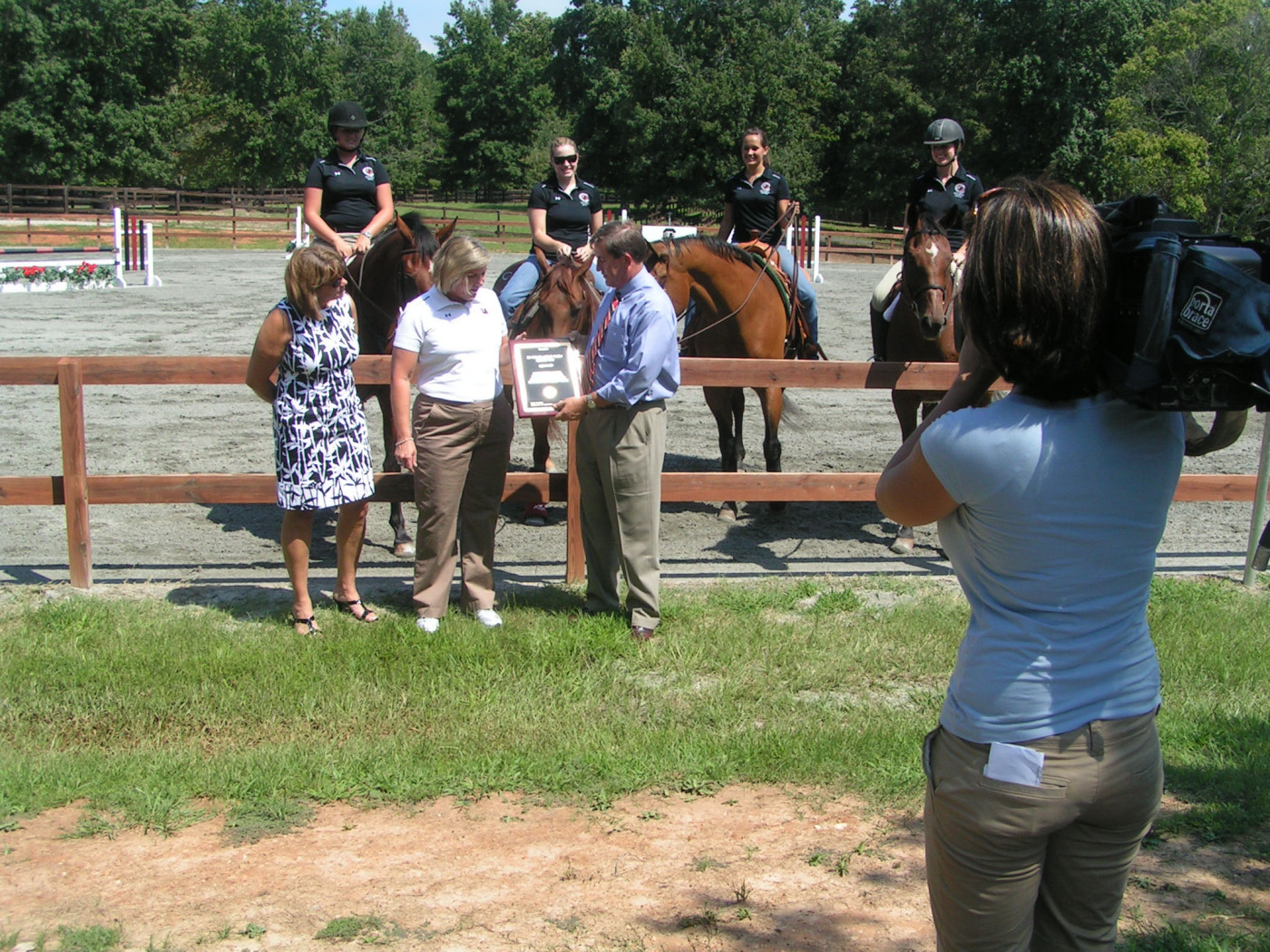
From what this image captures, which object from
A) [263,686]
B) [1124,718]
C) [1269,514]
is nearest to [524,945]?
[1124,718]

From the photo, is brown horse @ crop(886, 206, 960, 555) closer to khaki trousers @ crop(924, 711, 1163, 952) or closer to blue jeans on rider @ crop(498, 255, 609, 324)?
blue jeans on rider @ crop(498, 255, 609, 324)

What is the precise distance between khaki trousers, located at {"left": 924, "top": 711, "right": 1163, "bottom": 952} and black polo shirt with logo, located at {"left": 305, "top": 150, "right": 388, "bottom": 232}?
6837 mm

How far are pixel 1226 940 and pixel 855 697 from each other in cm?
203

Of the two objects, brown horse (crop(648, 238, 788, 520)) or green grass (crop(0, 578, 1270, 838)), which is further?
brown horse (crop(648, 238, 788, 520))

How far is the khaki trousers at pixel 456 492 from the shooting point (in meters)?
5.60

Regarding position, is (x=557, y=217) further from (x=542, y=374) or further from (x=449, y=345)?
(x=449, y=345)

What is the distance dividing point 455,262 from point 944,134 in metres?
3.80

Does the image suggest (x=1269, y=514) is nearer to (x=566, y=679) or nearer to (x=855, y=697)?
(x=855, y=697)

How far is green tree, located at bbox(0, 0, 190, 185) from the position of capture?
56.7 meters

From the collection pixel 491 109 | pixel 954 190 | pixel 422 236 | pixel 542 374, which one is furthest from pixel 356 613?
pixel 491 109

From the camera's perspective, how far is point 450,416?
559 centimetres

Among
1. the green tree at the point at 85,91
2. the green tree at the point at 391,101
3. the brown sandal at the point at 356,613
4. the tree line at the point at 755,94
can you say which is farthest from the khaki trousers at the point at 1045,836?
the green tree at the point at 85,91

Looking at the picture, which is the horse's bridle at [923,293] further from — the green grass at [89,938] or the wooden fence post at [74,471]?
the green grass at [89,938]

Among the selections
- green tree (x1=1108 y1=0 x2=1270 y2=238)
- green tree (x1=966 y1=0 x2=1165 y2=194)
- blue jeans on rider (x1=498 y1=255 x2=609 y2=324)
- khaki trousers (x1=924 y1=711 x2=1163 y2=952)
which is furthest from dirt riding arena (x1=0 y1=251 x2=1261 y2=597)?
green tree (x1=966 y1=0 x2=1165 y2=194)
